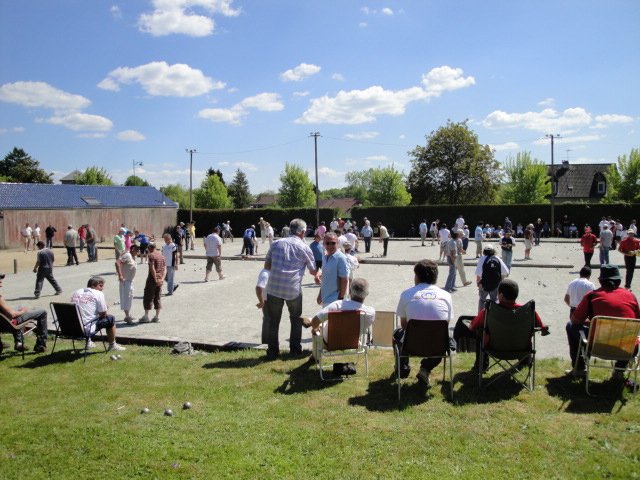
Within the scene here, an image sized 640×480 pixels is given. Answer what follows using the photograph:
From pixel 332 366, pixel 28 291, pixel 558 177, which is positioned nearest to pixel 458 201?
pixel 558 177

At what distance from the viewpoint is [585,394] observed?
5.69m

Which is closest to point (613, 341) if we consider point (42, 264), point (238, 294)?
point (238, 294)

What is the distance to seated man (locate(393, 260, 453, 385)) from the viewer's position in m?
5.82

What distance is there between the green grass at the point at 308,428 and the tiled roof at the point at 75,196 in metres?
34.6

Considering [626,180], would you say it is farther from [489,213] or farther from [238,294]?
[238,294]

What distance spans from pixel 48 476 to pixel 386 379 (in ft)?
12.0

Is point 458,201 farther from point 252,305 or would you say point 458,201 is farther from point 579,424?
point 579,424

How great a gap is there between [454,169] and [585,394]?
185 feet

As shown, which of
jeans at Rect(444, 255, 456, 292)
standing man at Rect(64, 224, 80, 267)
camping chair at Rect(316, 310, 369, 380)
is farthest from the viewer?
standing man at Rect(64, 224, 80, 267)

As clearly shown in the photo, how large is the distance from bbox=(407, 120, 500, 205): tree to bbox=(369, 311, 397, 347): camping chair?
54154 mm

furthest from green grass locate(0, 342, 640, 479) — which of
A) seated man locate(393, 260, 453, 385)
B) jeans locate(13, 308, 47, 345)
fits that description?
A: jeans locate(13, 308, 47, 345)

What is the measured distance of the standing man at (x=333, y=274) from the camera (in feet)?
24.4

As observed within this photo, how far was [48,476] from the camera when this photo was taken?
4266 millimetres

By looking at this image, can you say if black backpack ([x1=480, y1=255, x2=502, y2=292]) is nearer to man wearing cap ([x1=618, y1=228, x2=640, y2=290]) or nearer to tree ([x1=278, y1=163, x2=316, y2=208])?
man wearing cap ([x1=618, y1=228, x2=640, y2=290])
